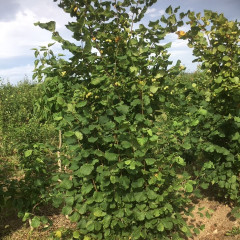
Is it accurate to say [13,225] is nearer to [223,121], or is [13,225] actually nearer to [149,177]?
[149,177]

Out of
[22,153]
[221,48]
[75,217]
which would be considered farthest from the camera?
[22,153]

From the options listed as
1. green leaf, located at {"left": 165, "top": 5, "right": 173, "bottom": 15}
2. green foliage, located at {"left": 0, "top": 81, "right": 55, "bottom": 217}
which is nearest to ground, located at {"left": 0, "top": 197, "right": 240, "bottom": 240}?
green foliage, located at {"left": 0, "top": 81, "right": 55, "bottom": 217}

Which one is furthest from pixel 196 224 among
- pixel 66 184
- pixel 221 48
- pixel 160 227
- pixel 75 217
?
pixel 221 48

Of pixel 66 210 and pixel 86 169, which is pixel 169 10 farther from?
pixel 66 210

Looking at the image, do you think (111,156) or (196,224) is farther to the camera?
(196,224)

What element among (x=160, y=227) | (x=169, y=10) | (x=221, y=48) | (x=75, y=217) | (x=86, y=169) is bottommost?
(x=160, y=227)

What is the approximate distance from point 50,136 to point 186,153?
11.6 ft

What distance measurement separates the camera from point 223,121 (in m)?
3.16

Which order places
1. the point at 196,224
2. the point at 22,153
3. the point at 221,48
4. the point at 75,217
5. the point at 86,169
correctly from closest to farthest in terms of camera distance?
the point at 86,169, the point at 75,217, the point at 221,48, the point at 196,224, the point at 22,153

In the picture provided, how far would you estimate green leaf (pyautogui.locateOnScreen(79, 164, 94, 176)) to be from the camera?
7.32 feet

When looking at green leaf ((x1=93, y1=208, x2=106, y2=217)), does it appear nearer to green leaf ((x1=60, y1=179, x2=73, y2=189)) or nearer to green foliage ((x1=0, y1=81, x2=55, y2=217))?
green leaf ((x1=60, y1=179, x2=73, y2=189))

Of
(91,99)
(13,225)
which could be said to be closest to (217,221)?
(91,99)

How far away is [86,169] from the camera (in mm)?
2252

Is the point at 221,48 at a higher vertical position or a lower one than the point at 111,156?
higher
